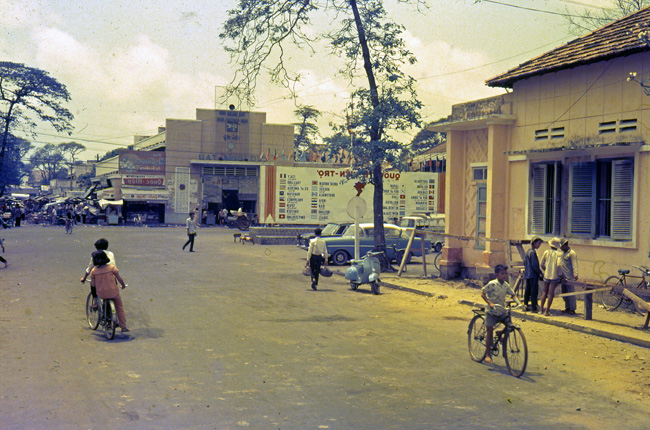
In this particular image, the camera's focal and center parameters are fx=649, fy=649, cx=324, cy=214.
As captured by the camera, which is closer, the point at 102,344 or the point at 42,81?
the point at 102,344

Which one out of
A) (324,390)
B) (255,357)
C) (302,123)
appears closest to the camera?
(324,390)

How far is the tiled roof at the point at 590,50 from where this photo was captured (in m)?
14.0

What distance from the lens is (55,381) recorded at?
736 cm

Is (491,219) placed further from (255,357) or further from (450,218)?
(255,357)

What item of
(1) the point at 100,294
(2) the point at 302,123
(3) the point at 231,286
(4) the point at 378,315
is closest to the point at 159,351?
(1) the point at 100,294

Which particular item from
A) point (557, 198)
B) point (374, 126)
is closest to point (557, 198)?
point (557, 198)

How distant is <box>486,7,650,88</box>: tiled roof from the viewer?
14.0 meters

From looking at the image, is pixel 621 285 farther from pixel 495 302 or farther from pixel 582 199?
pixel 495 302

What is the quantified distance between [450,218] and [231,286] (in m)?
7.15

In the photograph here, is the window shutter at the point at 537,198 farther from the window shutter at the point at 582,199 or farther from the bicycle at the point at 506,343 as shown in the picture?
the bicycle at the point at 506,343

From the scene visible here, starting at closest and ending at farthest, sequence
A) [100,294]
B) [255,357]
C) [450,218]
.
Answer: [255,357], [100,294], [450,218]

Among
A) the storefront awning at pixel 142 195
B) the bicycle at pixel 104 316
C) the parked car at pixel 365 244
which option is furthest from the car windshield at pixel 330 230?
the storefront awning at pixel 142 195

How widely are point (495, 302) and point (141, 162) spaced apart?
2153 inches

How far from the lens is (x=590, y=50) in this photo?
15.1 m
